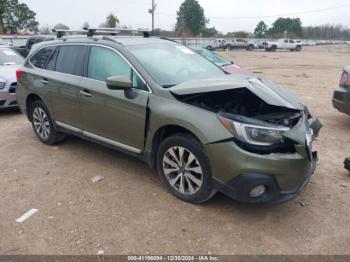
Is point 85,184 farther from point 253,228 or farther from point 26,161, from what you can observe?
point 253,228

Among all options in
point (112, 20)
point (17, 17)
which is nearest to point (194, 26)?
point (112, 20)

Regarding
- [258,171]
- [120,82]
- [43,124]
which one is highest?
[120,82]

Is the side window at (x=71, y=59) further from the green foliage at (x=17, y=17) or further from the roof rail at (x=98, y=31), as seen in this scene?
the green foliage at (x=17, y=17)

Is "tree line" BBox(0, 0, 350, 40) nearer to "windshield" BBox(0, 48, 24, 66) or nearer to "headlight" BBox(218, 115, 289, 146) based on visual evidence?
"windshield" BBox(0, 48, 24, 66)

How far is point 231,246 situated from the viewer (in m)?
3.11

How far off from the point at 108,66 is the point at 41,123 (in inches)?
75.4

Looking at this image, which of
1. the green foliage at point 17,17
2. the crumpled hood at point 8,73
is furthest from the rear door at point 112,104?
the green foliage at point 17,17

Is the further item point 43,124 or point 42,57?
point 43,124

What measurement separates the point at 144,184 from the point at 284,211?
163cm

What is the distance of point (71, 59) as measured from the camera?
4.98 metres

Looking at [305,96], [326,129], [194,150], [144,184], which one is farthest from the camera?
[305,96]

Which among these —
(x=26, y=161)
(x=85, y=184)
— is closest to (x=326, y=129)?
(x=85, y=184)

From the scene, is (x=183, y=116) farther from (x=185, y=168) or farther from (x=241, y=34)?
(x=241, y=34)

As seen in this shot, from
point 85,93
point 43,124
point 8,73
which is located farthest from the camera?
point 8,73
